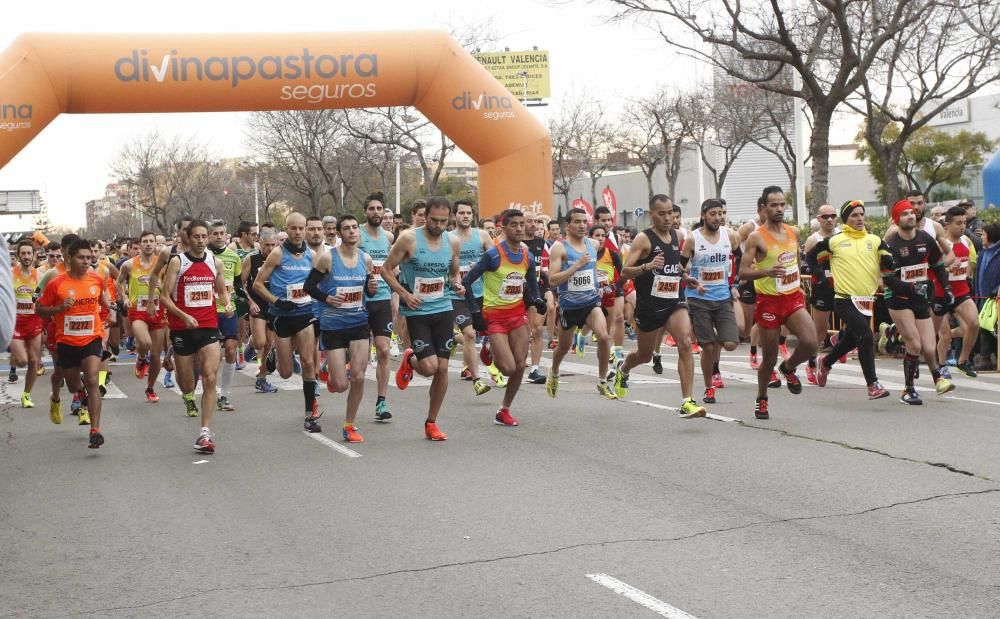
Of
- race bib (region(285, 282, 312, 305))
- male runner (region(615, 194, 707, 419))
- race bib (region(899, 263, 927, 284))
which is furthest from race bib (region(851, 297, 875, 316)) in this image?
race bib (region(285, 282, 312, 305))

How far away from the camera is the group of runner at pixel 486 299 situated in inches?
390

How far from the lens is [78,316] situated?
10.1 metres

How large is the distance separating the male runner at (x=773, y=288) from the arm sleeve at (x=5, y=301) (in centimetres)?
823

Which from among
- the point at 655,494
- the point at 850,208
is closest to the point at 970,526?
the point at 655,494

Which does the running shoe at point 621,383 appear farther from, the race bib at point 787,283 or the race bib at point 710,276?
the race bib at point 787,283

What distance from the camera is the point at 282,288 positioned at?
1148cm

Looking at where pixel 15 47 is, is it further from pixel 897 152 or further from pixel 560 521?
pixel 897 152

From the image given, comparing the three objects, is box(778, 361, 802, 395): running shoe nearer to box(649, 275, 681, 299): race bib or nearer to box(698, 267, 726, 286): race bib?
box(698, 267, 726, 286): race bib

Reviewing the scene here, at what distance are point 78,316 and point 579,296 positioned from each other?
4671 mm

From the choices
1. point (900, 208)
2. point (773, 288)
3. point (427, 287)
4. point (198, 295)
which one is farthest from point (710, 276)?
point (198, 295)

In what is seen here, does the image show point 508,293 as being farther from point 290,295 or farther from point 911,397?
point 911,397

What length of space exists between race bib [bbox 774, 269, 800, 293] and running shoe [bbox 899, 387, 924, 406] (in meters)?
1.64

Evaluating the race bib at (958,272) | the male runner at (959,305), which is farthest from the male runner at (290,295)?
the race bib at (958,272)

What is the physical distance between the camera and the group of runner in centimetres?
991
